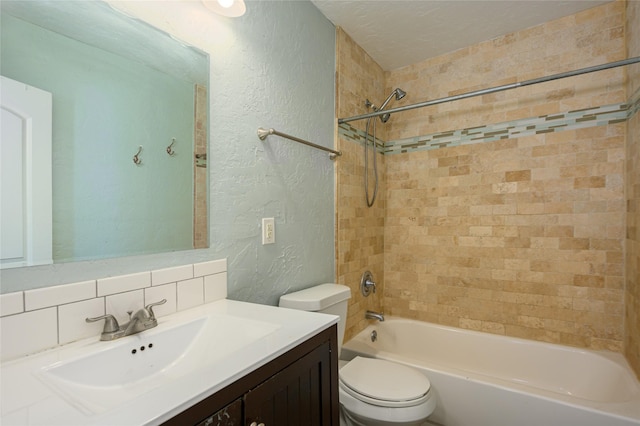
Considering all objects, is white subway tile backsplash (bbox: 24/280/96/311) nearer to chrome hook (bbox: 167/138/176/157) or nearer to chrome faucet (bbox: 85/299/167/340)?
chrome faucet (bbox: 85/299/167/340)

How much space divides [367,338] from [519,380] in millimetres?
962

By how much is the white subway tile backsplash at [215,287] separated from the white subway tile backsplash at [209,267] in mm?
16

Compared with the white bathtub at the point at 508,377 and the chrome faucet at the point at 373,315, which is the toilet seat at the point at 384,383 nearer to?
the white bathtub at the point at 508,377

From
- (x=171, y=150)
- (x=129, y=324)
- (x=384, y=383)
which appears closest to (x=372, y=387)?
(x=384, y=383)

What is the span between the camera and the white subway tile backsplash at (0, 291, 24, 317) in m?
0.73

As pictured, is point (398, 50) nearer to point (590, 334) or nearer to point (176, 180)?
point (176, 180)

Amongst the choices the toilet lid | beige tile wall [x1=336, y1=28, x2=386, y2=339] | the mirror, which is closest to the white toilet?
the toilet lid

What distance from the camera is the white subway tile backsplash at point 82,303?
2.47 feet

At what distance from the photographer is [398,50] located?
7.50 ft

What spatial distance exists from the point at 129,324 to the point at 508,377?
7.17 ft

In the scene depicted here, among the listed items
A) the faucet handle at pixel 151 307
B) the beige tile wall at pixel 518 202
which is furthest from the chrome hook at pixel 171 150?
the beige tile wall at pixel 518 202

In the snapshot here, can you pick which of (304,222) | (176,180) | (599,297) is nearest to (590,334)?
(599,297)

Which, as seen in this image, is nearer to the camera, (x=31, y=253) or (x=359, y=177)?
(x=31, y=253)

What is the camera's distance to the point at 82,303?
862mm
